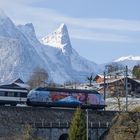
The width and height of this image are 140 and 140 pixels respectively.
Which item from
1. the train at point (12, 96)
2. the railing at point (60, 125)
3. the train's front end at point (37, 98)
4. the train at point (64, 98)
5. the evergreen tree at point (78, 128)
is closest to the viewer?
the evergreen tree at point (78, 128)

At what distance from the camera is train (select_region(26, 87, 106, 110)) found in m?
70.4

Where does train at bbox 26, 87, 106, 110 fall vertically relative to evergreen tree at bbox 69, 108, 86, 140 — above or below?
above

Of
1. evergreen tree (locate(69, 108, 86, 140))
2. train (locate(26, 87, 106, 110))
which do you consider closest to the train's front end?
train (locate(26, 87, 106, 110))

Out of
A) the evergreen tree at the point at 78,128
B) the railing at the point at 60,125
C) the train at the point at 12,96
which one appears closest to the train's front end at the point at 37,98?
the train at the point at 12,96

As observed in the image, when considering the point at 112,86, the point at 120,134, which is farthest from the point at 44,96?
the point at 112,86

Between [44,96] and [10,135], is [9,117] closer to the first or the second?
[10,135]

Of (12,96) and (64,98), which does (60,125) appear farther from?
(12,96)

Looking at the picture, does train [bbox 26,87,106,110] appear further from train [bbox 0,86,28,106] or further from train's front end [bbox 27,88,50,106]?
train [bbox 0,86,28,106]

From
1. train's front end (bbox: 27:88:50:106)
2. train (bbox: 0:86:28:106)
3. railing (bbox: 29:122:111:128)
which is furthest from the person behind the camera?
train (bbox: 0:86:28:106)

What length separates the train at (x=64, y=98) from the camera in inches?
2773

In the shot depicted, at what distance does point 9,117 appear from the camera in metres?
62.4

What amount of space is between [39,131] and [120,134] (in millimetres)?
10953

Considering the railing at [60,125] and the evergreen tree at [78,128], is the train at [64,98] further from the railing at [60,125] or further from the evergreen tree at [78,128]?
the evergreen tree at [78,128]

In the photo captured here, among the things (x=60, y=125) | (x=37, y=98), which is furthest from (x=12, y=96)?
(x=60, y=125)
